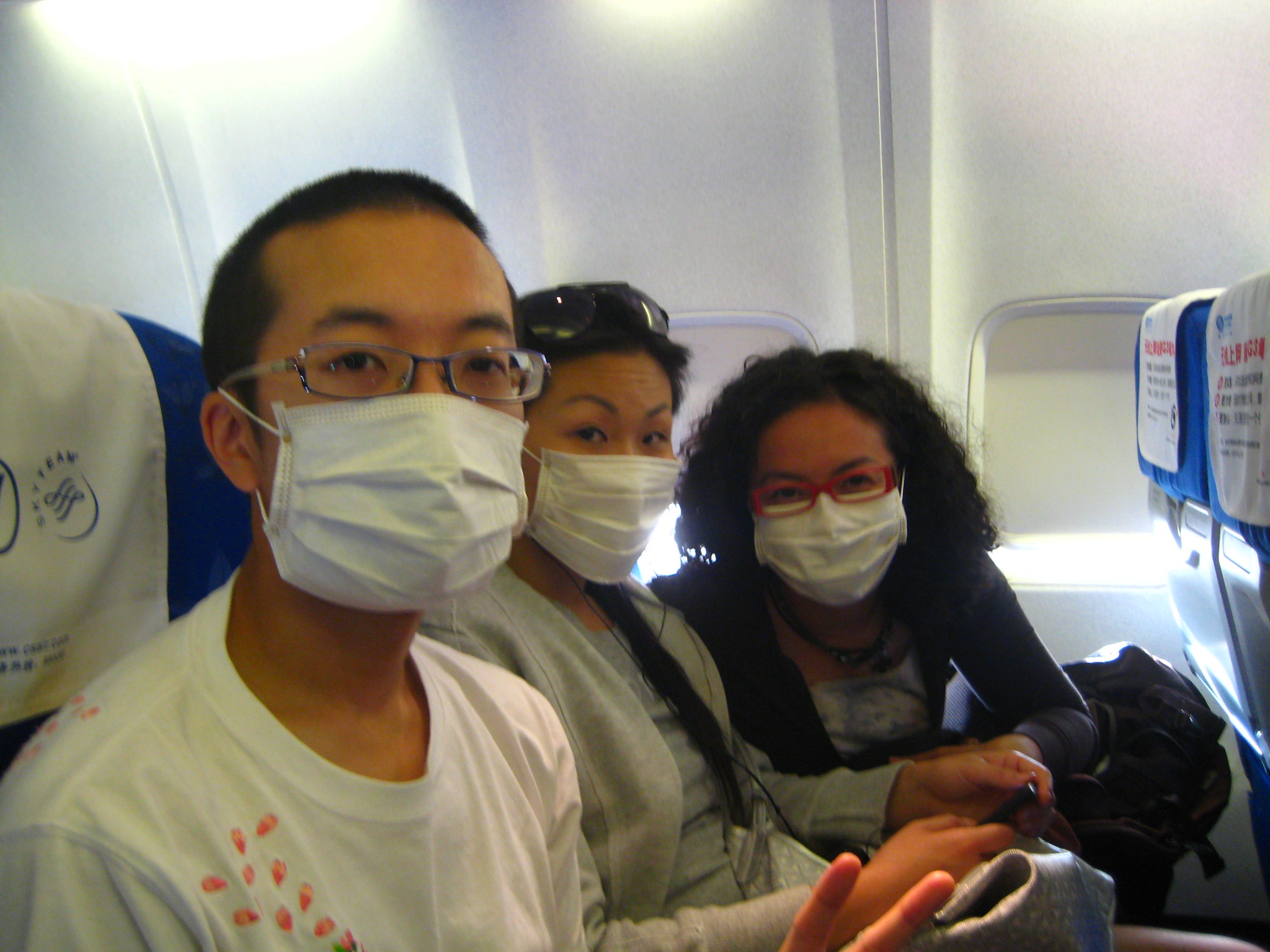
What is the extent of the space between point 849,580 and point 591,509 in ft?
2.28

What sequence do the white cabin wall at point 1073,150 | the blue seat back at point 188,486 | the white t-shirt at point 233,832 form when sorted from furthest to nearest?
the white cabin wall at point 1073,150, the blue seat back at point 188,486, the white t-shirt at point 233,832

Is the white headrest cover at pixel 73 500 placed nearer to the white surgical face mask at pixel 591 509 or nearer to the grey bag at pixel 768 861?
the white surgical face mask at pixel 591 509

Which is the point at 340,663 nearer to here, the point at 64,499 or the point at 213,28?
the point at 64,499

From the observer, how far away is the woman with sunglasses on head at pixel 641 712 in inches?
53.2

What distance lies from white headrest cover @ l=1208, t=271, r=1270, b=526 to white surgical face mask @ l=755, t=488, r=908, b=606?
0.71 meters

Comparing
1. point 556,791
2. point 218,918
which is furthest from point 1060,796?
point 218,918

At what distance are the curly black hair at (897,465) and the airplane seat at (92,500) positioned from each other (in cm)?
116

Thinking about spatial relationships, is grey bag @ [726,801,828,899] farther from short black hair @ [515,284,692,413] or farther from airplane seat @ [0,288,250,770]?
airplane seat @ [0,288,250,770]

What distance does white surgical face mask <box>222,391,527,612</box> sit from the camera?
3.00 ft

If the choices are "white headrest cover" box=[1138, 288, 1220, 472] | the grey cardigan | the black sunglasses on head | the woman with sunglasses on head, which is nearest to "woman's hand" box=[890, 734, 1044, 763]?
the woman with sunglasses on head

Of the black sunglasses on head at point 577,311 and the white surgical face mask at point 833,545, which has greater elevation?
the black sunglasses on head at point 577,311

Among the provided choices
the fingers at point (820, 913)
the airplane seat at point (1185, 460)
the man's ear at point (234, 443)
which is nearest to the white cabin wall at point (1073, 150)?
the airplane seat at point (1185, 460)

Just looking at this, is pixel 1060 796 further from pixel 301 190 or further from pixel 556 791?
pixel 301 190

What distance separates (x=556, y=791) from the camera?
3.91 ft
